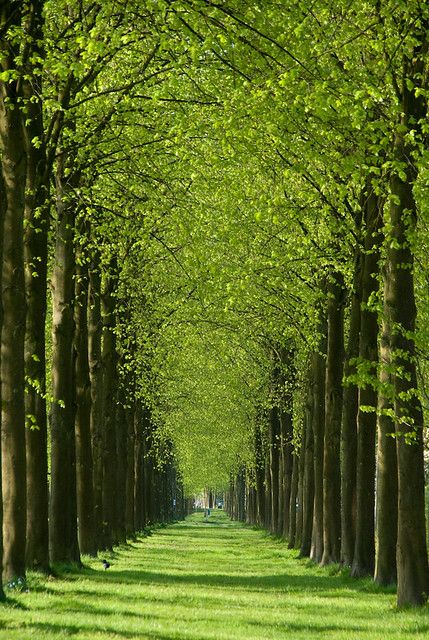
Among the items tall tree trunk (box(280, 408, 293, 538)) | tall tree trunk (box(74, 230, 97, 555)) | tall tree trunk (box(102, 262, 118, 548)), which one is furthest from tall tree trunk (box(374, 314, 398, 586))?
tall tree trunk (box(280, 408, 293, 538))

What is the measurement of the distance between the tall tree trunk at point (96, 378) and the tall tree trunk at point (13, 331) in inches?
508

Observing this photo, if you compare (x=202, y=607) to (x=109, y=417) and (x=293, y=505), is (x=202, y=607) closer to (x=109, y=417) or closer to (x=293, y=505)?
(x=109, y=417)

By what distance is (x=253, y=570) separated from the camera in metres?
30.9

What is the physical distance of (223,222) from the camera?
28.2m

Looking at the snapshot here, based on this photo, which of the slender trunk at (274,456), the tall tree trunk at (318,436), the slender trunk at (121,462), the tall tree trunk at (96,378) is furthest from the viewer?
the slender trunk at (274,456)

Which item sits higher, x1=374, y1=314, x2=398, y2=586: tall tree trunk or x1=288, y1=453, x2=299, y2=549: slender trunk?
x1=374, y1=314, x2=398, y2=586: tall tree trunk

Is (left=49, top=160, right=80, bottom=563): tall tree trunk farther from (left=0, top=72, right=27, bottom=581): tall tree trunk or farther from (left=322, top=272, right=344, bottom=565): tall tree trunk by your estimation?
(left=322, top=272, right=344, bottom=565): tall tree trunk

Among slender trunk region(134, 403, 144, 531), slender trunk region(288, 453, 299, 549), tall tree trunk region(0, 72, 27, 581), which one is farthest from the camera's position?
slender trunk region(134, 403, 144, 531)

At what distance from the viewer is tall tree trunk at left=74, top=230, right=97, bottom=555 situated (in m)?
27.5

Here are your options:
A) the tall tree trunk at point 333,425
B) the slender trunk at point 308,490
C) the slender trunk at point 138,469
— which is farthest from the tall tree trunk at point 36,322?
the slender trunk at point 138,469

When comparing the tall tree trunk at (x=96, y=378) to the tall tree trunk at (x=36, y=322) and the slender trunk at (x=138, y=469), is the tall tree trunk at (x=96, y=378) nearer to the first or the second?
the tall tree trunk at (x=36, y=322)

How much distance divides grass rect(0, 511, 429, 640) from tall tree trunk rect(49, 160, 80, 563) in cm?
97

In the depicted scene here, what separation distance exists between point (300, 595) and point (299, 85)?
1152 cm

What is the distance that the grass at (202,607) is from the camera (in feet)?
46.6
